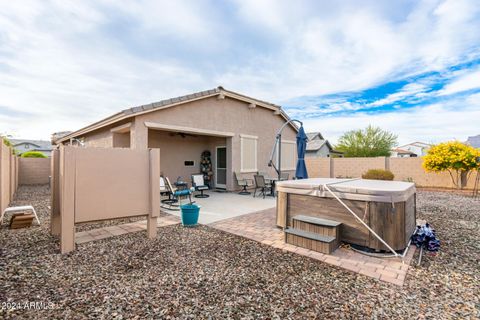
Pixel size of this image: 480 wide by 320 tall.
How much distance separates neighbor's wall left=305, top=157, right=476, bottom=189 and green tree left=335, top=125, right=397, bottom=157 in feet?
38.4

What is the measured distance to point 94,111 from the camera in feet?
47.4

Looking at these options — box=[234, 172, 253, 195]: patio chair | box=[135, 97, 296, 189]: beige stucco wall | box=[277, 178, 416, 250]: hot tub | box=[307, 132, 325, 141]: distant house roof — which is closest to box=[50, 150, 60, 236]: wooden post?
box=[135, 97, 296, 189]: beige stucco wall

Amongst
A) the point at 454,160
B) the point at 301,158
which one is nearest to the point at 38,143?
the point at 301,158

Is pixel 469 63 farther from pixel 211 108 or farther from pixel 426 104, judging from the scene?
pixel 211 108

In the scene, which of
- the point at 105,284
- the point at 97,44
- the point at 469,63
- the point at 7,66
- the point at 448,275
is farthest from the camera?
the point at 469,63

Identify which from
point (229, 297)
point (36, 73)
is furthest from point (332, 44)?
point (36, 73)

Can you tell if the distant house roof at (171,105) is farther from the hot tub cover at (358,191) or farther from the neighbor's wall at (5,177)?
the hot tub cover at (358,191)

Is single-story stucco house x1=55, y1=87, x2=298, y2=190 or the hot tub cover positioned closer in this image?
the hot tub cover

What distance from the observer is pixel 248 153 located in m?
11.6

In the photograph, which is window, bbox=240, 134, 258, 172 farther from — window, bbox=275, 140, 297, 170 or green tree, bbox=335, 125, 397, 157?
green tree, bbox=335, 125, 397, 157

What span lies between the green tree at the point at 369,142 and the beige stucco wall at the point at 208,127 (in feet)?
54.4

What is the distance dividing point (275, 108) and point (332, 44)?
508cm

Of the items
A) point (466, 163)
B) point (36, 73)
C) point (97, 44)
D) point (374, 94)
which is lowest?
point (466, 163)

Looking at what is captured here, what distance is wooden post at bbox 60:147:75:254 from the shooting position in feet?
12.7
